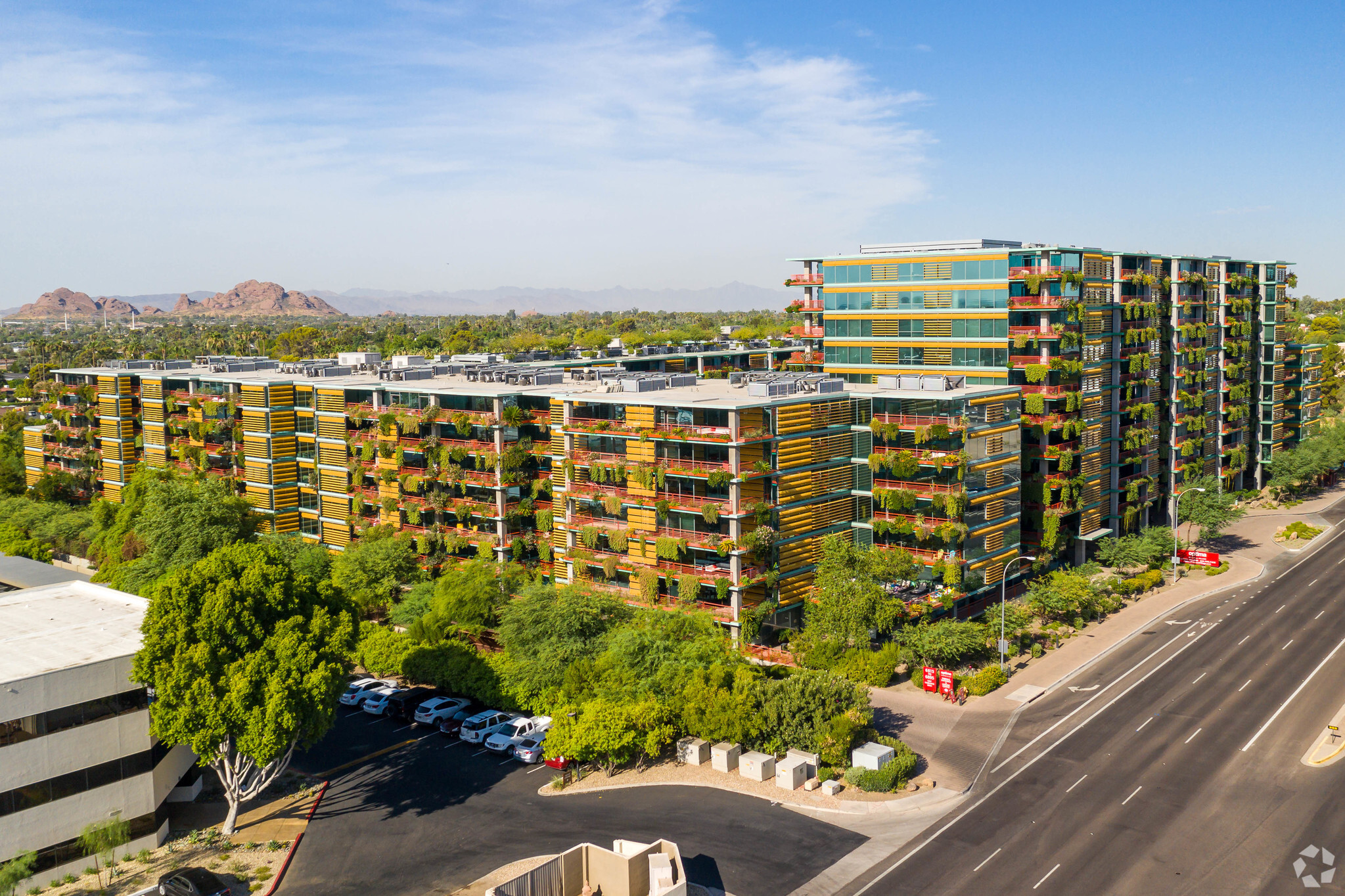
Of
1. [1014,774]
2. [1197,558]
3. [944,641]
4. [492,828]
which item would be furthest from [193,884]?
[1197,558]

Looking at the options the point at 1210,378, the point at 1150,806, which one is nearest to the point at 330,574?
the point at 1150,806

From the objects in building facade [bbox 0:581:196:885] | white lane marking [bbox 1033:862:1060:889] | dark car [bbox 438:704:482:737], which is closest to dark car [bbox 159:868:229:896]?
building facade [bbox 0:581:196:885]

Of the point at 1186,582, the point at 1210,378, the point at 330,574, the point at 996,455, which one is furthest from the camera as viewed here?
the point at 1210,378

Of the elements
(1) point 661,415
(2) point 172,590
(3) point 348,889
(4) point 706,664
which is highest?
(1) point 661,415

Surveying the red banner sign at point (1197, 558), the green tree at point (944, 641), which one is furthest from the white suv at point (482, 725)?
the red banner sign at point (1197, 558)

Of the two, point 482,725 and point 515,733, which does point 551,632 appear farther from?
point 482,725

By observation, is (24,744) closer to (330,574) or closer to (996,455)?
(330,574)

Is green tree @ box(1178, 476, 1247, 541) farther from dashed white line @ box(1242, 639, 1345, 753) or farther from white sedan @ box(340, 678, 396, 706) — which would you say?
white sedan @ box(340, 678, 396, 706)
